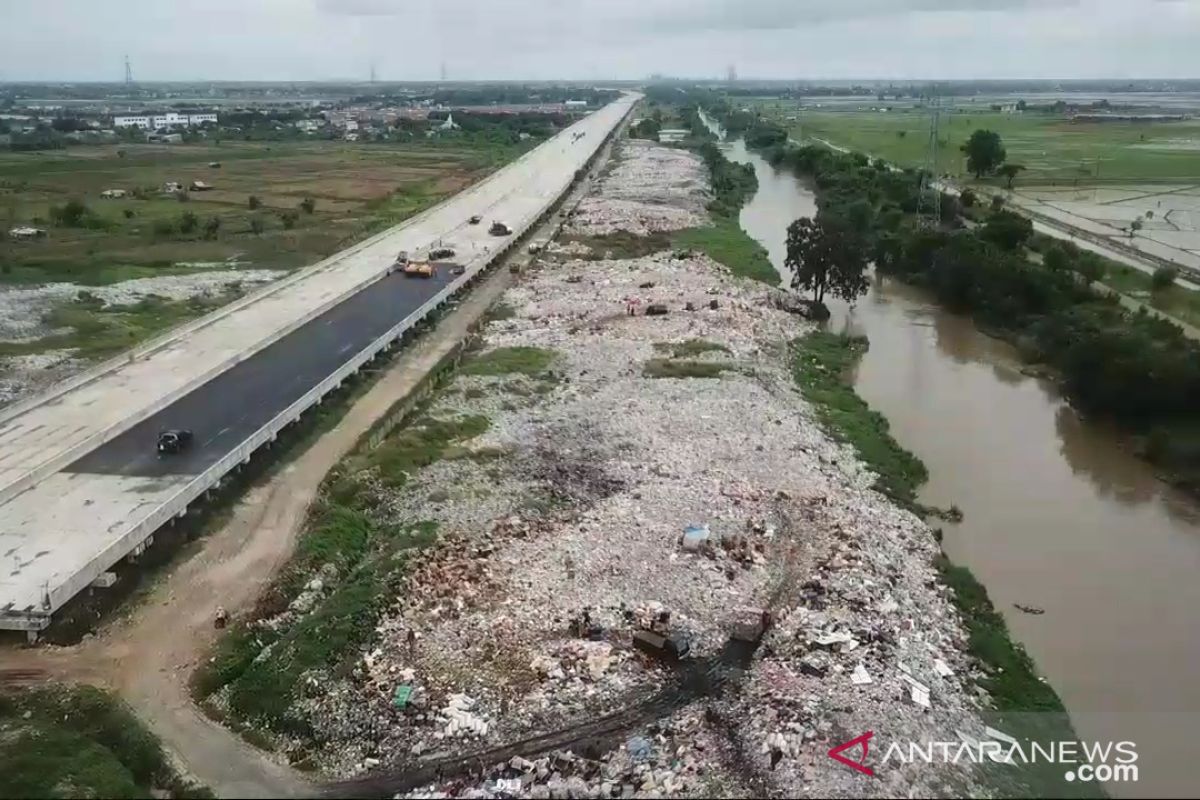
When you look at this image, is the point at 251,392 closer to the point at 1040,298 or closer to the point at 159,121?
the point at 1040,298

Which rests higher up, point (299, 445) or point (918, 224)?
point (918, 224)

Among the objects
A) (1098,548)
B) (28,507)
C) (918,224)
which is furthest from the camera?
(918,224)

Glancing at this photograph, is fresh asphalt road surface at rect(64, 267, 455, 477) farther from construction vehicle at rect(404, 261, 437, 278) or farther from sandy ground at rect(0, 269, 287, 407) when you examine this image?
sandy ground at rect(0, 269, 287, 407)

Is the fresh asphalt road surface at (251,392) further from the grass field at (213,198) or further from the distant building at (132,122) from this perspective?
the distant building at (132,122)

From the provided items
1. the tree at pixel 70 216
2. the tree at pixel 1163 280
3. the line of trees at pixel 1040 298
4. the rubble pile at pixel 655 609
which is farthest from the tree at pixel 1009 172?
the tree at pixel 70 216

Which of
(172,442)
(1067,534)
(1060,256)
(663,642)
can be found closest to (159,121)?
(1060,256)

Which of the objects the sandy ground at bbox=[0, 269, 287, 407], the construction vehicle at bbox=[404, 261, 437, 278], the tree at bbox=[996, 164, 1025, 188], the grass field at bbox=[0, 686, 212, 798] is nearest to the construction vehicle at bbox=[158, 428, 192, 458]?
the sandy ground at bbox=[0, 269, 287, 407]

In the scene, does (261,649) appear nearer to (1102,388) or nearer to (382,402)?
(382,402)

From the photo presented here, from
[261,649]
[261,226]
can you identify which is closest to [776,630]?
[261,649]
